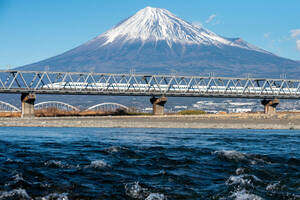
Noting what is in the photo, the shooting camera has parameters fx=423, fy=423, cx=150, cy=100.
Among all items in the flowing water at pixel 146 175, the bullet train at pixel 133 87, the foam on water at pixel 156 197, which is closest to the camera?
the foam on water at pixel 156 197

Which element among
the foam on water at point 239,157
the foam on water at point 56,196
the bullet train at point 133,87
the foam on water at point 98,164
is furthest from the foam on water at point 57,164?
the bullet train at point 133,87

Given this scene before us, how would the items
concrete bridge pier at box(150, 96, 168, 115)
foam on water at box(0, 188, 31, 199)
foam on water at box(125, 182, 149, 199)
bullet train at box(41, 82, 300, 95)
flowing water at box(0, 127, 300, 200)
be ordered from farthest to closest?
bullet train at box(41, 82, 300, 95) → concrete bridge pier at box(150, 96, 168, 115) → flowing water at box(0, 127, 300, 200) → foam on water at box(125, 182, 149, 199) → foam on water at box(0, 188, 31, 199)

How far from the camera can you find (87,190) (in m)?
11.8

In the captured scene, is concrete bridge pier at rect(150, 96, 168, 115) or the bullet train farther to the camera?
the bullet train

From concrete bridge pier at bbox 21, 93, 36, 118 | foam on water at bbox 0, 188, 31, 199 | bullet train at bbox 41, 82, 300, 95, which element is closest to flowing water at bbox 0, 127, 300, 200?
foam on water at bbox 0, 188, 31, 199

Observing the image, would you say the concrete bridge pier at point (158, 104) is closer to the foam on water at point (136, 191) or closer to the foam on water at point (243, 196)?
the foam on water at point (136, 191)

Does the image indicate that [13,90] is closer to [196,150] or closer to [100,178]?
[196,150]

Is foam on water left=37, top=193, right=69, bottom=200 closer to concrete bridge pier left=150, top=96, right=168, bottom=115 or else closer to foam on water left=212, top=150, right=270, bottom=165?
foam on water left=212, top=150, right=270, bottom=165

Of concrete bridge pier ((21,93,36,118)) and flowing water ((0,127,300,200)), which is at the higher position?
concrete bridge pier ((21,93,36,118))

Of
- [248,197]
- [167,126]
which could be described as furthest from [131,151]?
[167,126]

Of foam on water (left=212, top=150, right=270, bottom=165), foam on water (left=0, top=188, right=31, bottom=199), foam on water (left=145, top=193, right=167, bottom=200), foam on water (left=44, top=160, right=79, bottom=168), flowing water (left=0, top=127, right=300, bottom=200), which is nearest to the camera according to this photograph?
foam on water (left=0, top=188, right=31, bottom=199)

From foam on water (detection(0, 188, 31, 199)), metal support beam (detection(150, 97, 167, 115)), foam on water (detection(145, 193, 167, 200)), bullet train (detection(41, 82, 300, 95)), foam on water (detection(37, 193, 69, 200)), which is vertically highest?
bullet train (detection(41, 82, 300, 95))

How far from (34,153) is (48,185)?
7.02 meters

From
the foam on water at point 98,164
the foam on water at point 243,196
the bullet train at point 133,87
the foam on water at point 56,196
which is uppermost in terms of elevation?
the bullet train at point 133,87
